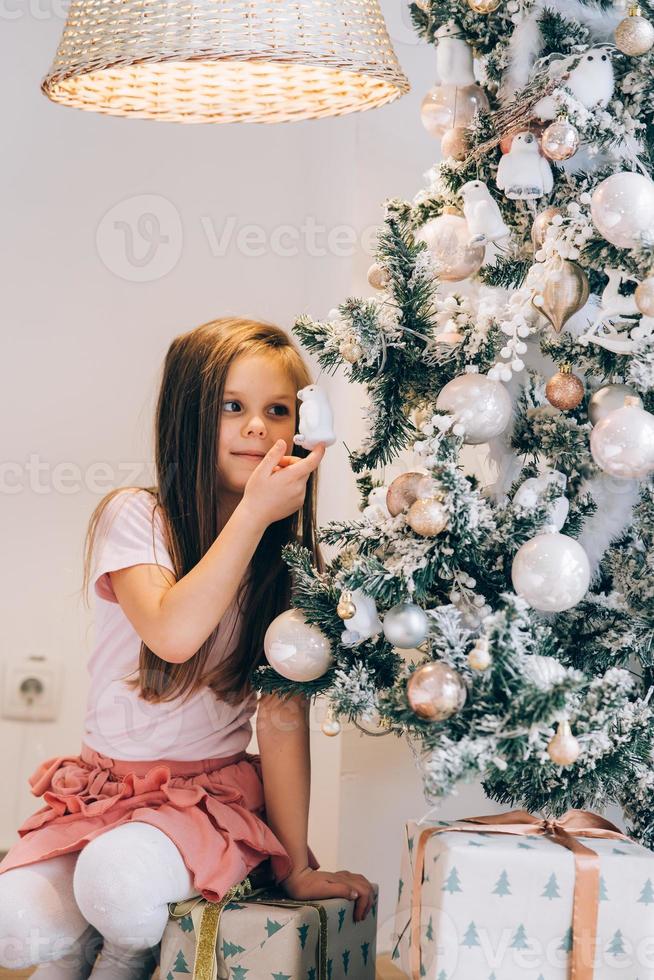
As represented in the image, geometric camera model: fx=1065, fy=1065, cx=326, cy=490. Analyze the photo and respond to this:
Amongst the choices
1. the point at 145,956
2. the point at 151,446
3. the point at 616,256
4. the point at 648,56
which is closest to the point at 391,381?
the point at 616,256

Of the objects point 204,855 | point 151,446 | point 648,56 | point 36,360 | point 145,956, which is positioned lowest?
point 145,956

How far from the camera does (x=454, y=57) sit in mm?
1060

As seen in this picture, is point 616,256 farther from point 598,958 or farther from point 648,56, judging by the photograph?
point 598,958

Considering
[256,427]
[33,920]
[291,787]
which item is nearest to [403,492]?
[256,427]

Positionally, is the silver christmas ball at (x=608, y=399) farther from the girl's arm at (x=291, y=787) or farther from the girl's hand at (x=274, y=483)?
the girl's arm at (x=291, y=787)

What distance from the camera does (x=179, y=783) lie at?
3.98 feet

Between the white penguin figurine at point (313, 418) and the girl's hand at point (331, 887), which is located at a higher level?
the white penguin figurine at point (313, 418)

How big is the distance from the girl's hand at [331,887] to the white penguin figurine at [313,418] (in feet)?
1.61

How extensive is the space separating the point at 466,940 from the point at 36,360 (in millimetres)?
1239

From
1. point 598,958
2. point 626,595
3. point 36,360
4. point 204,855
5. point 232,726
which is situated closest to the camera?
point 598,958

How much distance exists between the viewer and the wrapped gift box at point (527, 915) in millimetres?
893

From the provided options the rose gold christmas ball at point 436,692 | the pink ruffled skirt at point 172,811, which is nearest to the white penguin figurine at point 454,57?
the rose gold christmas ball at point 436,692

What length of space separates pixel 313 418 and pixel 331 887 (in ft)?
1.71
